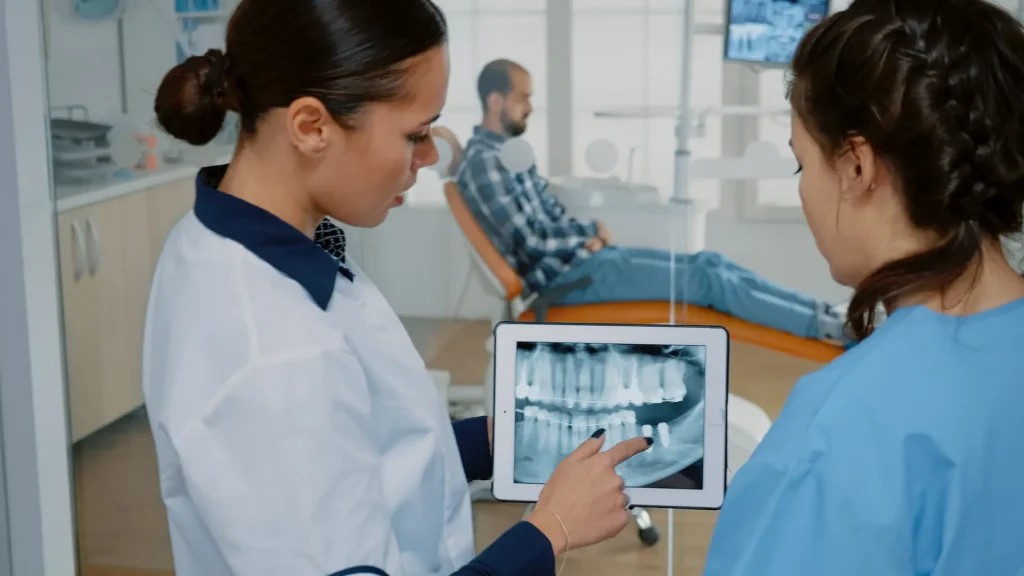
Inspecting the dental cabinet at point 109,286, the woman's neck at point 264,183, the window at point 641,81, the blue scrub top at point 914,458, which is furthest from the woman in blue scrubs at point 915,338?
the dental cabinet at point 109,286

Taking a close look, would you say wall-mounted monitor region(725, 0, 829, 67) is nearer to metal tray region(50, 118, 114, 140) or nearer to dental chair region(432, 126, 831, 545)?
dental chair region(432, 126, 831, 545)

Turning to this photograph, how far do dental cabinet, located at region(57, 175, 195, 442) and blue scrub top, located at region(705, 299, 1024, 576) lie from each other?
1774 millimetres

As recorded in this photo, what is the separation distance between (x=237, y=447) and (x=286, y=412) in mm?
49

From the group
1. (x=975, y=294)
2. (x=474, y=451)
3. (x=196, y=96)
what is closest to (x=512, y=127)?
(x=474, y=451)

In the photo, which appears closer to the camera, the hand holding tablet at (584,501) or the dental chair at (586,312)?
the hand holding tablet at (584,501)

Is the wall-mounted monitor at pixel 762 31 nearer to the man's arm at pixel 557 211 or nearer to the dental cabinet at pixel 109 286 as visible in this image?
the man's arm at pixel 557 211

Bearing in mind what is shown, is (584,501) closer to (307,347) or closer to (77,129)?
(307,347)

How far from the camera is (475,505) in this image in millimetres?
2369

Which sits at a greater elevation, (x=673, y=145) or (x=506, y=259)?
(x=673, y=145)

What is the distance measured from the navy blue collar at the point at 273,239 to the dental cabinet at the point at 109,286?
1.39 metres

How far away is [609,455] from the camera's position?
3.60ft

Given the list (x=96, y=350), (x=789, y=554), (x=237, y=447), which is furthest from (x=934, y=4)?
(x=96, y=350)

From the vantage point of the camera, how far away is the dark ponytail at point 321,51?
0.94 metres

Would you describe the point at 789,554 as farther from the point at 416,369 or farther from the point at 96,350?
the point at 96,350
